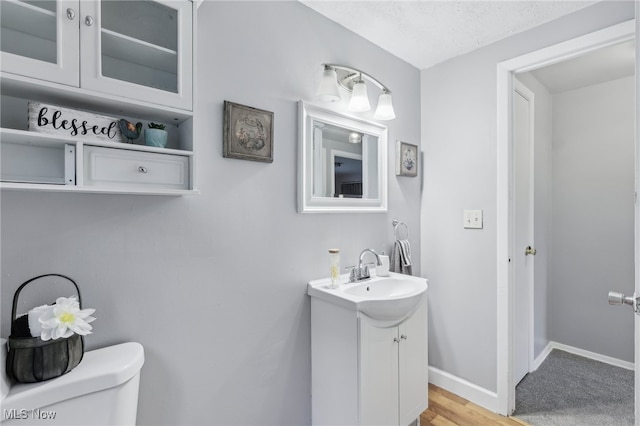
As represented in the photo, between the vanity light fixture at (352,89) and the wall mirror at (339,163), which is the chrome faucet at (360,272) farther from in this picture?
the vanity light fixture at (352,89)

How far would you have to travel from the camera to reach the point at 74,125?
888 millimetres

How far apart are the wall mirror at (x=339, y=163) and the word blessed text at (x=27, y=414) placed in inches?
43.9

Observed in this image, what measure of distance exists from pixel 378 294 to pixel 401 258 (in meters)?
0.40

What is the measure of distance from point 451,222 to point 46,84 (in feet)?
7.15

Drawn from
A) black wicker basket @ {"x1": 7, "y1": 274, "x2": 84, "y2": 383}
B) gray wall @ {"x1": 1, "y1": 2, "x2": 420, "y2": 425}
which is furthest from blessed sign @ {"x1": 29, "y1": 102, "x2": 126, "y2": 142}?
black wicker basket @ {"x1": 7, "y1": 274, "x2": 84, "y2": 383}

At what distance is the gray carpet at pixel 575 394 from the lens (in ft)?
6.09

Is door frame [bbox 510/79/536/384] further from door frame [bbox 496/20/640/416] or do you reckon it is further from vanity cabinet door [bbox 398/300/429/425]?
vanity cabinet door [bbox 398/300/429/425]

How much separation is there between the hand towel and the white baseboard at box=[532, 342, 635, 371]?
1477 mm

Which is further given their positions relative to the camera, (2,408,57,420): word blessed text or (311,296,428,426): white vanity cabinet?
(311,296,428,426): white vanity cabinet

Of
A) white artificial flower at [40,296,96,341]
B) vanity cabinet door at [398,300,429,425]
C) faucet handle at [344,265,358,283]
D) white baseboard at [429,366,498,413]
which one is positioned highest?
white artificial flower at [40,296,96,341]

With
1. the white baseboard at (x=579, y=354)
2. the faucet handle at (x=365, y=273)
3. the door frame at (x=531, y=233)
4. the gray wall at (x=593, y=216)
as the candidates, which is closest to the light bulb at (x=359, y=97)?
the faucet handle at (x=365, y=273)

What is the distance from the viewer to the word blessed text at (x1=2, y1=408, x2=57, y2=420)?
0.75 metres

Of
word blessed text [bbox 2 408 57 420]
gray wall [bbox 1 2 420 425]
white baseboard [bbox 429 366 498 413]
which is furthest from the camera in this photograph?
white baseboard [bbox 429 366 498 413]

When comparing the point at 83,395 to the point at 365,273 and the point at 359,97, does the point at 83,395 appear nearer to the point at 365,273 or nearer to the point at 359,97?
the point at 365,273
